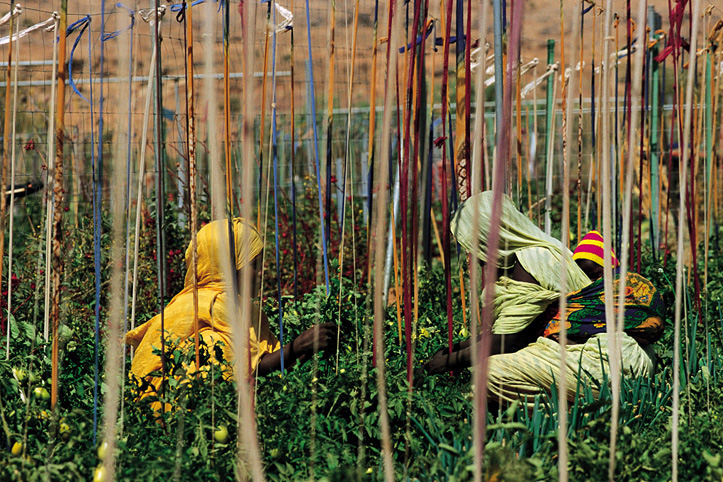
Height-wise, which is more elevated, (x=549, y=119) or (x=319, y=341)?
(x=549, y=119)

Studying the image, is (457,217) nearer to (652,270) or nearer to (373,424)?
(373,424)

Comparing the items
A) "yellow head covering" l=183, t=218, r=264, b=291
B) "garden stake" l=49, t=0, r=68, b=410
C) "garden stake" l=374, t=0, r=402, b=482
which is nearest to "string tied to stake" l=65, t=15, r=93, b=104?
"yellow head covering" l=183, t=218, r=264, b=291

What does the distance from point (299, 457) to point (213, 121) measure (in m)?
0.92

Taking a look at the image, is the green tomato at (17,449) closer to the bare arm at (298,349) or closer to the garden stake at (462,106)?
the bare arm at (298,349)

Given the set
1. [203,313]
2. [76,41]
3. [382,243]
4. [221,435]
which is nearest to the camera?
[382,243]

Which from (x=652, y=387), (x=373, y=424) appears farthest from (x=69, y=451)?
(x=652, y=387)

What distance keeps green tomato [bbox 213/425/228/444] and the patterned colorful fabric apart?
109 cm

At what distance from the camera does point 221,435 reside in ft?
5.22

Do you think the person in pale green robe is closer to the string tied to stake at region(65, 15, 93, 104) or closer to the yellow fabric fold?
the yellow fabric fold

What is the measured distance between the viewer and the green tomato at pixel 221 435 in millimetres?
1591

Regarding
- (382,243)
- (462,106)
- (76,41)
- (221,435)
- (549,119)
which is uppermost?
(76,41)

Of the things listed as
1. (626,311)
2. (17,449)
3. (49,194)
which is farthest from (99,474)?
(626,311)

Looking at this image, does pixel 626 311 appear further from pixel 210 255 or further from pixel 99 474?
pixel 99 474

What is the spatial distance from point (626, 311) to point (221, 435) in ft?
4.21
